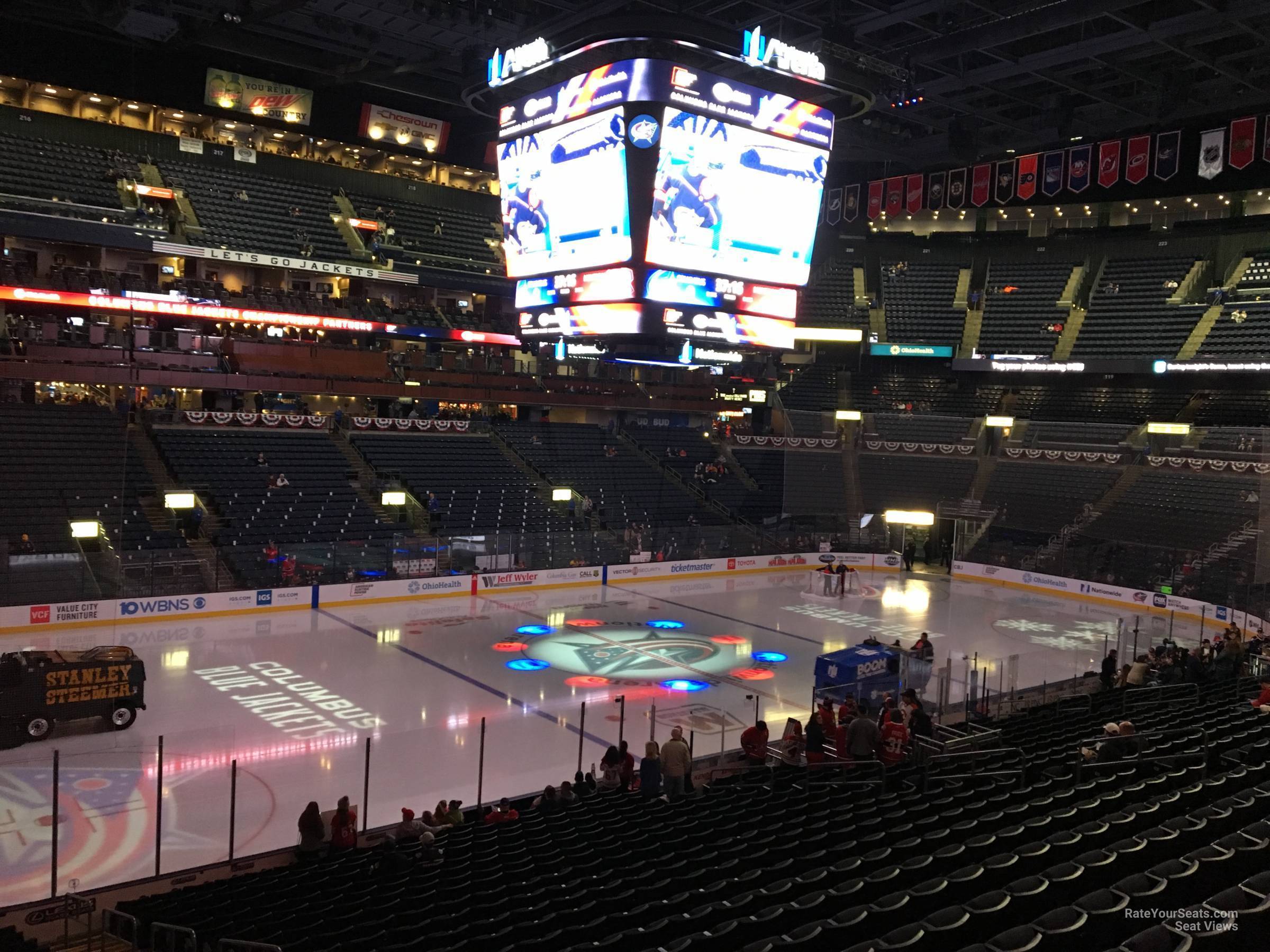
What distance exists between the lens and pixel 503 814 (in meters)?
11.8

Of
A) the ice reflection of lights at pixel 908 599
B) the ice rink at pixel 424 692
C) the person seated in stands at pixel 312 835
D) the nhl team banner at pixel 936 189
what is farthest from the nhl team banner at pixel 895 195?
the person seated in stands at pixel 312 835

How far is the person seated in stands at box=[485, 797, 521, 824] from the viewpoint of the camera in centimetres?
1159

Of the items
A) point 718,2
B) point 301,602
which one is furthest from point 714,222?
point 301,602

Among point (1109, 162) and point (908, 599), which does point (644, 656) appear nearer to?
point (908, 599)

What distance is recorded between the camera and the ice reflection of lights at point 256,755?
12.3 metres

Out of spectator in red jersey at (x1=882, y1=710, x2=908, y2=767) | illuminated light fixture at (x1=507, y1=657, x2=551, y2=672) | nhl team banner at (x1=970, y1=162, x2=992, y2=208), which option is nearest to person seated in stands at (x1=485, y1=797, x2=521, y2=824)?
spectator in red jersey at (x1=882, y1=710, x2=908, y2=767)

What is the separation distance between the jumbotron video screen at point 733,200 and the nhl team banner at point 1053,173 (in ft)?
56.7

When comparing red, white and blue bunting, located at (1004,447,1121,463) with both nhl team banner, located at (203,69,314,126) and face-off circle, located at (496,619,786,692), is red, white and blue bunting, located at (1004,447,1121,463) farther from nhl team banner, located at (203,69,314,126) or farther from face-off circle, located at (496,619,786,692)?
nhl team banner, located at (203,69,314,126)

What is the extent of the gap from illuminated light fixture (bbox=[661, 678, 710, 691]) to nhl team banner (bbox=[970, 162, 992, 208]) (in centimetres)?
2673

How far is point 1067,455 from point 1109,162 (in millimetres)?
11762

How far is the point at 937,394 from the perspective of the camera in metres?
49.2

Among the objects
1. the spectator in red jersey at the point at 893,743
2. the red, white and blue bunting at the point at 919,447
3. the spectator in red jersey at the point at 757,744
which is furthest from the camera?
the red, white and blue bunting at the point at 919,447

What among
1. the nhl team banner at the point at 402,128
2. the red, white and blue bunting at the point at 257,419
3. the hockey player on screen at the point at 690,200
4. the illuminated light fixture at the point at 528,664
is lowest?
the illuminated light fixture at the point at 528,664

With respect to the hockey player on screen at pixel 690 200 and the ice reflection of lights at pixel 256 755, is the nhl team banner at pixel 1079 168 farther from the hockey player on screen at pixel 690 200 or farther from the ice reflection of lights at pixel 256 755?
the ice reflection of lights at pixel 256 755
